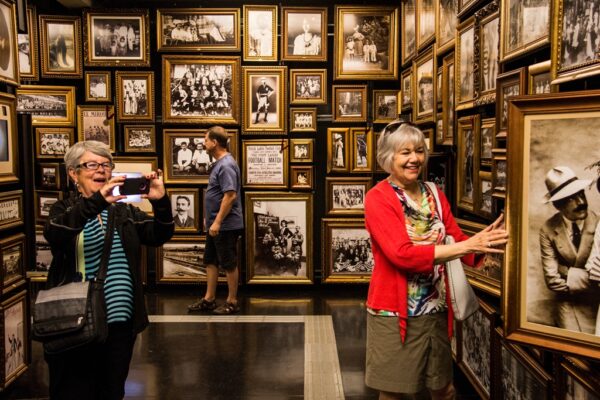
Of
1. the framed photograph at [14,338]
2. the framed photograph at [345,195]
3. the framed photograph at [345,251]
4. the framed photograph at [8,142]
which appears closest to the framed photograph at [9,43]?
the framed photograph at [8,142]

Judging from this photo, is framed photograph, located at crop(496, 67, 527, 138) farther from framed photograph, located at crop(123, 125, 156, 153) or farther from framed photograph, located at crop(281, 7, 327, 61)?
framed photograph, located at crop(123, 125, 156, 153)

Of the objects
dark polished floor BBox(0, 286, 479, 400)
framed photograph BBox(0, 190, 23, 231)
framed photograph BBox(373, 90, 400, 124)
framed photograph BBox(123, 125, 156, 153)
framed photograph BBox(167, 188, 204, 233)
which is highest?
framed photograph BBox(373, 90, 400, 124)

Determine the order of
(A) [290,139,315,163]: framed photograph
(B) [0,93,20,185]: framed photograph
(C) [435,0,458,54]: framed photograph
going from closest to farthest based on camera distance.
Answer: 1. (B) [0,93,20,185]: framed photograph
2. (C) [435,0,458,54]: framed photograph
3. (A) [290,139,315,163]: framed photograph

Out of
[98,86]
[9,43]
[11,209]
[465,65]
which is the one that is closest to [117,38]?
[98,86]

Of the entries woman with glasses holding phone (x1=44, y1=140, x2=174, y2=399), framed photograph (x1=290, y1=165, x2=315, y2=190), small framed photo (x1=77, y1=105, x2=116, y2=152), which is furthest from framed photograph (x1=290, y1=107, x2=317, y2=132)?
woman with glasses holding phone (x1=44, y1=140, x2=174, y2=399)

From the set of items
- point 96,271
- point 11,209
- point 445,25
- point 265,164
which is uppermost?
point 445,25

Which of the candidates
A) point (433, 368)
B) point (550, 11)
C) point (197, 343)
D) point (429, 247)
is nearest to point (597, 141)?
point (429, 247)

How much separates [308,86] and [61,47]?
276 centimetres

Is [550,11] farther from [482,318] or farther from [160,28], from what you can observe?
[160,28]

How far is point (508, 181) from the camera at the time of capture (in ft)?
6.10

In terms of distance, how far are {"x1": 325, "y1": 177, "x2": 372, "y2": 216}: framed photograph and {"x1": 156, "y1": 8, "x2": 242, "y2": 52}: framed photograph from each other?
185 centimetres

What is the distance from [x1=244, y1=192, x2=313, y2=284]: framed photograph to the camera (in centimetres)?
666

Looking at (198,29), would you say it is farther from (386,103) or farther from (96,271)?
(96,271)

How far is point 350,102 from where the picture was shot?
658cm
